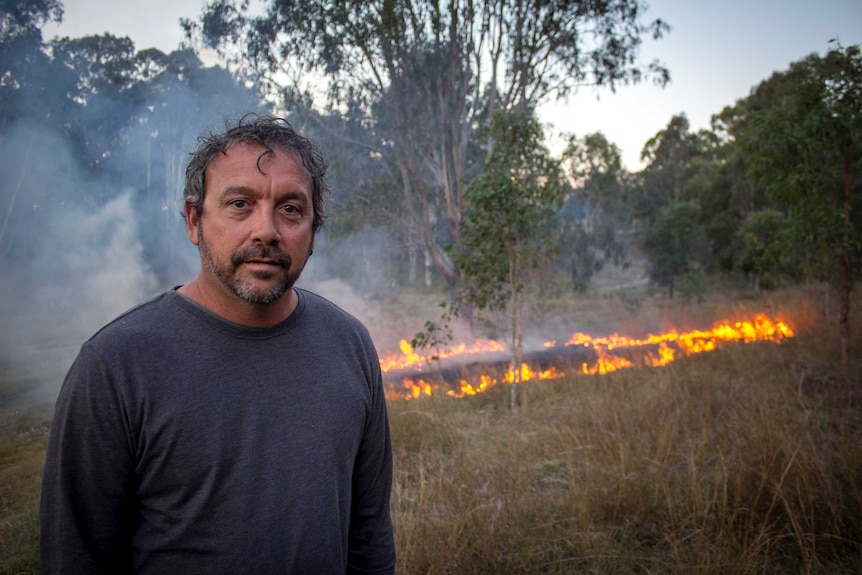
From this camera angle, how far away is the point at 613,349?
10.2 m

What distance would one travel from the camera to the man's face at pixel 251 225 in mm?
1420

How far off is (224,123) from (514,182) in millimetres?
5836

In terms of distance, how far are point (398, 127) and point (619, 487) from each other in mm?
12362

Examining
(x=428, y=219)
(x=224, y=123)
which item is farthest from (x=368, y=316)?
(x=224, y=123)

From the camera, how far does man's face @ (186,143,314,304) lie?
142 centimetres

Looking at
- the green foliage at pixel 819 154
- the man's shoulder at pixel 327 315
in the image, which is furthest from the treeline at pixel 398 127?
the man's shoulder at pixel 327 315

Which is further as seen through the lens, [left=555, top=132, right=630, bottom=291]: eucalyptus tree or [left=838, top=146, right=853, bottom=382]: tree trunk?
[left=555, top=132, right=630, bottom=291]: eucalyptus tree

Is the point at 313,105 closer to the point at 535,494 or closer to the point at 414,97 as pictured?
the point at 414,97

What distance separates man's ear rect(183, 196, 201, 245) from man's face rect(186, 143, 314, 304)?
0.02 m

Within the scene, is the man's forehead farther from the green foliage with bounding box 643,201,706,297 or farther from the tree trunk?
the green foliage with bounding box 643,201,706,297

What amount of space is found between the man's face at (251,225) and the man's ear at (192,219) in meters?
0.02

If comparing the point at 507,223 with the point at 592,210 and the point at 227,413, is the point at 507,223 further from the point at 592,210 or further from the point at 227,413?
the point at 592,210

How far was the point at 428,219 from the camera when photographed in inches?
554

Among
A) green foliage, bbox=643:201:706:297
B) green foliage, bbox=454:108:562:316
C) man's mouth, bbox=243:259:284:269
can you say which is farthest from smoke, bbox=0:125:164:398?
green foliage, bbox=643:201:706:297
